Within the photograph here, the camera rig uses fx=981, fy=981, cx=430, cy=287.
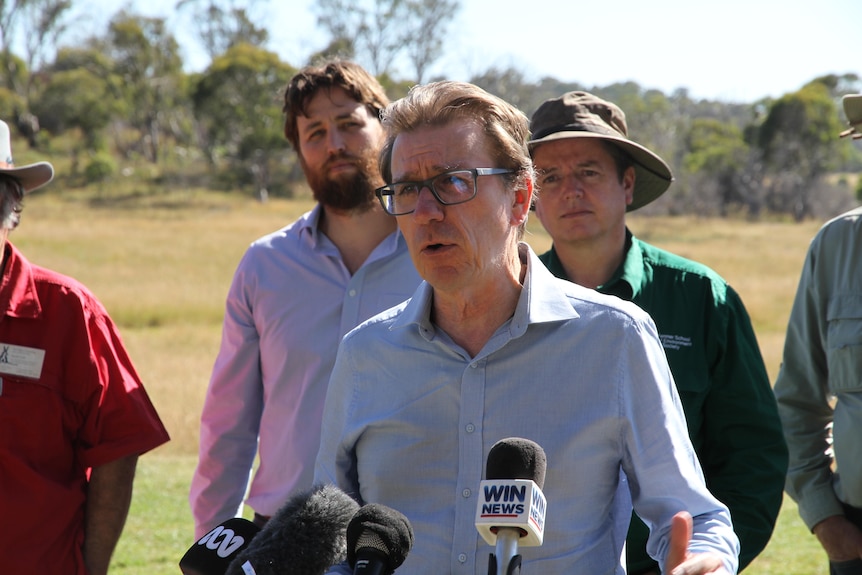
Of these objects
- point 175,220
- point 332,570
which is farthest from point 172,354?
point 175,220

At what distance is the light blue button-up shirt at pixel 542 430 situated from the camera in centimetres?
249

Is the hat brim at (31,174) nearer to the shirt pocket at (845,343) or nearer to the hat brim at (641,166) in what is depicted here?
the hat brim at (641,166)

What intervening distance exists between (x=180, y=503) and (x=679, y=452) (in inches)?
277

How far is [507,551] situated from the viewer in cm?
188

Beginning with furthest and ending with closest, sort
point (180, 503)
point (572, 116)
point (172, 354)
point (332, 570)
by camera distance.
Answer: point (172, 354)
point (180, 503)
point (572, 116)
point (332, 570)

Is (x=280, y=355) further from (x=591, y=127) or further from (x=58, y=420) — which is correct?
(x=591, y=127)

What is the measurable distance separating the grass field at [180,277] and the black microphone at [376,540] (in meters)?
5.58

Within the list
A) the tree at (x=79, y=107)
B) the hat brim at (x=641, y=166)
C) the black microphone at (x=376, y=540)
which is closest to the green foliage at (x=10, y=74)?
the tree at (x=79, y=107)

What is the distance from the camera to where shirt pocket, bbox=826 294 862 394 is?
165 inches

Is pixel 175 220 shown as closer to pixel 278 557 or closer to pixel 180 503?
pixel 180 503

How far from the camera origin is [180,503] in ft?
28.7

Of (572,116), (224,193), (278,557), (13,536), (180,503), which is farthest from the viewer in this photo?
(224,193)

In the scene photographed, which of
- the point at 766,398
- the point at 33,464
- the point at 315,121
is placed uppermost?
the point at 315,121

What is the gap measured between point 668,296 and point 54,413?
92.3 inches
